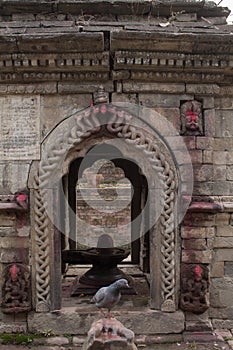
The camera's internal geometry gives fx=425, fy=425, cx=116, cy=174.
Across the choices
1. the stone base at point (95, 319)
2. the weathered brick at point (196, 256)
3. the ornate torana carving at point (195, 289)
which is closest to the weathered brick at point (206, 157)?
the weathered brick at point (196, 256)

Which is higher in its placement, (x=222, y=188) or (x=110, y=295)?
(x=222, y=188)

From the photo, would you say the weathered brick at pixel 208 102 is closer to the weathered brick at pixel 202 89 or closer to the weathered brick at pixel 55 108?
the weathered brick at pixel 202 89

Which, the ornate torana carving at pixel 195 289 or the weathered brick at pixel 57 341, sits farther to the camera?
the ornate torana carving at pixel 195 289

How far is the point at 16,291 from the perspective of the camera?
5.04 meters

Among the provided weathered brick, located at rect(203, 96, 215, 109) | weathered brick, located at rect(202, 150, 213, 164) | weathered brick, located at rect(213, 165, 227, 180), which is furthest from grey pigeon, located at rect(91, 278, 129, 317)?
weathered brick, located at rect(203, 96, 215, 109)

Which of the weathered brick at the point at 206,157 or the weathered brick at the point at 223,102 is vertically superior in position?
the weathered brick at the point at 223,102

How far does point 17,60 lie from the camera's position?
493cm

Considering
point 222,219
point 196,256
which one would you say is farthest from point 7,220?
point 222,219

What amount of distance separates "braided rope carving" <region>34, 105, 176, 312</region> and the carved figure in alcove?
440 mm

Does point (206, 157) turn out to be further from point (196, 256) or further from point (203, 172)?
point (196, 256)

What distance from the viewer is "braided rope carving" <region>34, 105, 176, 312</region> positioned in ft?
16.6

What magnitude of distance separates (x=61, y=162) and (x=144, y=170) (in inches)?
40.1

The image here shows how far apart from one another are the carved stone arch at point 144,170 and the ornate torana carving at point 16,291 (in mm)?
122

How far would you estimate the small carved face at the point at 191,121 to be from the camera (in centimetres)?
519
